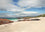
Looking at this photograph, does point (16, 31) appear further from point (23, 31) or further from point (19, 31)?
point (23, 31)

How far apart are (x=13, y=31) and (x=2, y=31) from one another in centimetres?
38

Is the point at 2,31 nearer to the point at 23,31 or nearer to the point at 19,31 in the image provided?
the point at 19,31

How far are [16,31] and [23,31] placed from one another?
252mm

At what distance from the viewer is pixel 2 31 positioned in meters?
2.12

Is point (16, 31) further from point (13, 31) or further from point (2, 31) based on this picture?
point (2, 31)

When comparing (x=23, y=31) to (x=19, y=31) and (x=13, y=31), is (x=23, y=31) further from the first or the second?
(x=13, y=31)

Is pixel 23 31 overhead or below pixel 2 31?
below

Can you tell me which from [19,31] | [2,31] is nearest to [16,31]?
[19,31]

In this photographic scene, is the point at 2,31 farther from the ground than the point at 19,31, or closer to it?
farther from the ground

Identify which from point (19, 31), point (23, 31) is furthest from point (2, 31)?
point (23, 31)

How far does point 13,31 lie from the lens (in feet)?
7.24

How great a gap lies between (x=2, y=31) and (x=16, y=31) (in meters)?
0.48

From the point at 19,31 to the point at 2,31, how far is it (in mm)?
591

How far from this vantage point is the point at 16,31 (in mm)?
2205
